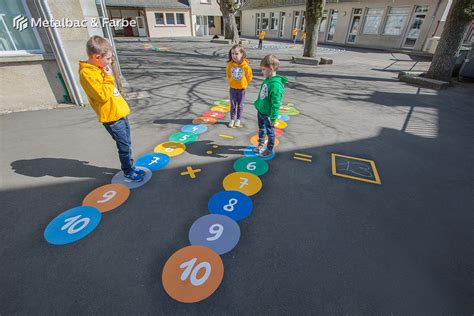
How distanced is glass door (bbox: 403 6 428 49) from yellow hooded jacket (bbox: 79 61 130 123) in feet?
75.8

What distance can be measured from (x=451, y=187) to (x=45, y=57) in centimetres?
819

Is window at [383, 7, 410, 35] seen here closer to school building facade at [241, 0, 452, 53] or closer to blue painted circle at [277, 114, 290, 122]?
school building facade at [241, 0, 452, 53]

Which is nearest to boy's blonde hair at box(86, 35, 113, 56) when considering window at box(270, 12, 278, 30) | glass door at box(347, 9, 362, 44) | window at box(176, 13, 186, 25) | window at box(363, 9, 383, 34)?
window at box(363, 9, 383, 34)

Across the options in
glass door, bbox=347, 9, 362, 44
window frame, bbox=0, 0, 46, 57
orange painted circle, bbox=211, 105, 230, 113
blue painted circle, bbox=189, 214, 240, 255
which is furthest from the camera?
glass door, bbox=347, 9, 362, 44

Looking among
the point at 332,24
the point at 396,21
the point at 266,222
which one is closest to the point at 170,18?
the point at 332,24

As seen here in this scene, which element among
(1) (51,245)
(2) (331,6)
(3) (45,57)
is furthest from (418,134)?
(2) (331,6)

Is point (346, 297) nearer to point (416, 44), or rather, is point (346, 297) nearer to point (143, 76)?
point (143, 76)

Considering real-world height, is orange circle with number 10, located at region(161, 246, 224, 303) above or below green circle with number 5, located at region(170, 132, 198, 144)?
below

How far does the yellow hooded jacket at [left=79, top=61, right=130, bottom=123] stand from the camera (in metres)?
2.24

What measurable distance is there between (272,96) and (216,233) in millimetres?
2033

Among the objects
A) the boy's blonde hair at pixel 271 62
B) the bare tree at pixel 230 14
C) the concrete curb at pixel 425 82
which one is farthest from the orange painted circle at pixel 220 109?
the bare tree at pixel 230 14

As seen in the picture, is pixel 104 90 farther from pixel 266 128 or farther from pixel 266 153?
pixel 266 153

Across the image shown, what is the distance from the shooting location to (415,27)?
1708 centimetres

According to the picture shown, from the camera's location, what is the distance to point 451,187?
10.3 ft
